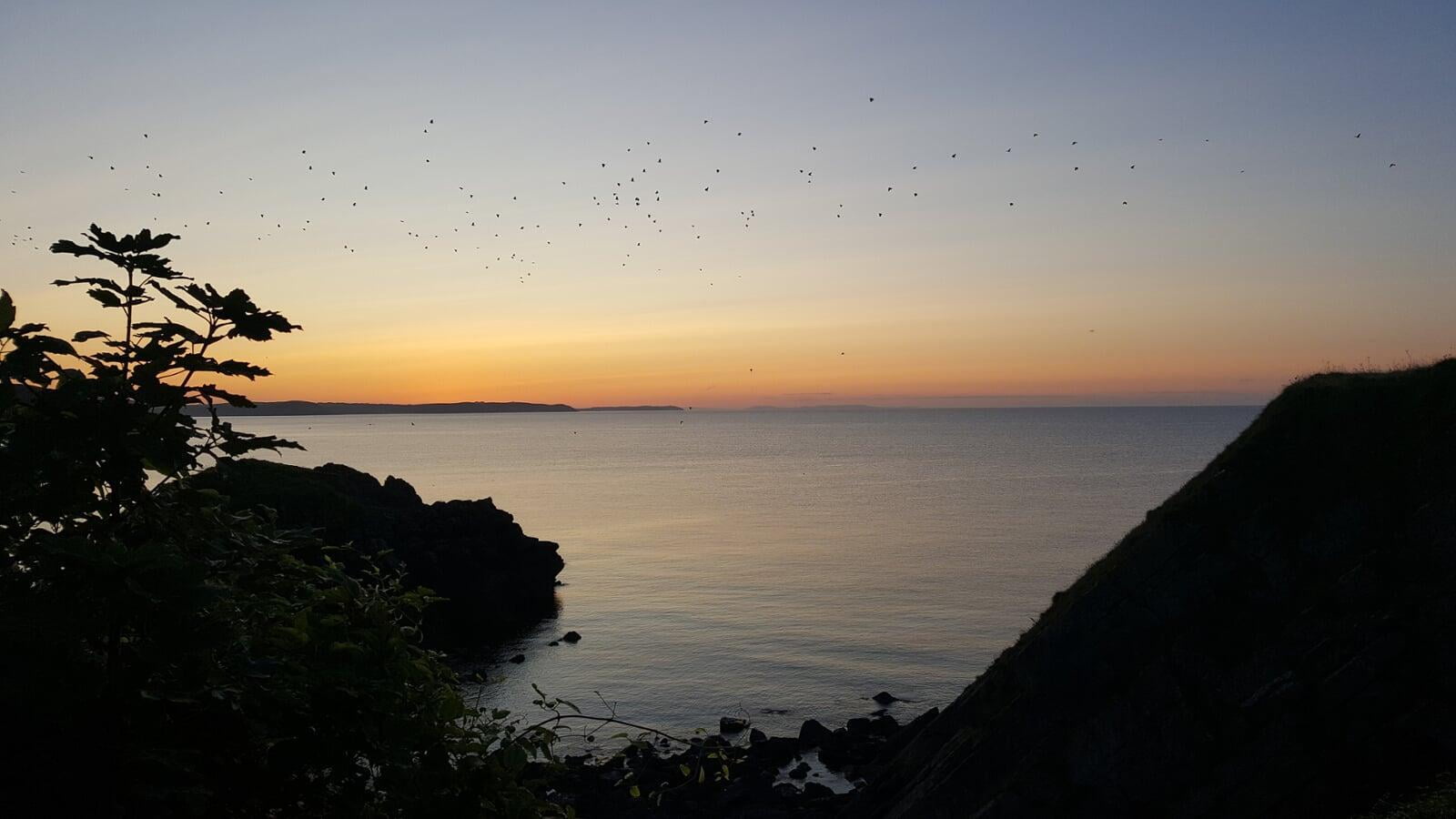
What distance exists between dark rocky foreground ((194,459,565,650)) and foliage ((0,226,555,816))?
54264 mm

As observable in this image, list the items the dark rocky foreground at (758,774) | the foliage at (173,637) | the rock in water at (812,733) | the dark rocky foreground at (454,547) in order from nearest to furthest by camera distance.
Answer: the foliage at (173,637), the dark rocky foreground at (758,774), the rock in water at (812,733), the dark rocky foreground at (454,547)

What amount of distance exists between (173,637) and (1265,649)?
23.5m

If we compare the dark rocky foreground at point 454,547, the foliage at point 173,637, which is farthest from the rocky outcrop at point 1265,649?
the dark rocky foreground at point 454,547

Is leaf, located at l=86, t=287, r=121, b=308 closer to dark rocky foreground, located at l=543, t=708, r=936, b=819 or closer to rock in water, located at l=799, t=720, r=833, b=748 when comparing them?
dark rocky foreground, located at l=543, t=708, r=936, b=819

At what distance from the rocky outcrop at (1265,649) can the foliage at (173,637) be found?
20.9 metres

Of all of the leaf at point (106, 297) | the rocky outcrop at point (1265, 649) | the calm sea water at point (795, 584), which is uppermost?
the leaf at point (106, 297)

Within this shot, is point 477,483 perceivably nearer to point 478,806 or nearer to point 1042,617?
point 1042,617

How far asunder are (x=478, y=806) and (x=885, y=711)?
37.0 metres

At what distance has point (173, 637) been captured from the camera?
3.43 metres

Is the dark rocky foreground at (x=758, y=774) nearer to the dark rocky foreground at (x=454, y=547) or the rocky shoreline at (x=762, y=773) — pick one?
the rocky shoreline at (x=762, y=773)

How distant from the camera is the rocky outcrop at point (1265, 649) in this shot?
66.5 ft

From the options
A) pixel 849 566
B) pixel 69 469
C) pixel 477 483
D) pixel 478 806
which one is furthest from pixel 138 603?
pixel 477 483

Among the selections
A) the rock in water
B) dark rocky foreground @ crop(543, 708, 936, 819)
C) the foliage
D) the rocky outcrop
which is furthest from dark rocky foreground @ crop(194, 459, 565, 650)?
the foliage

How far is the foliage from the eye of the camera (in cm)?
339
